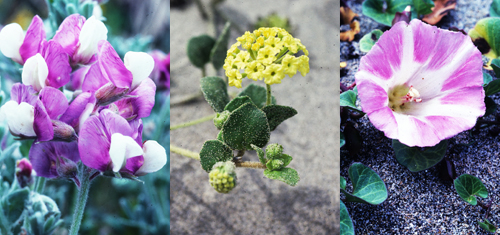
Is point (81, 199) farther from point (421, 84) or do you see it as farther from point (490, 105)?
point (490, 105)

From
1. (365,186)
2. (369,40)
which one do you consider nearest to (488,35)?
(369,40)

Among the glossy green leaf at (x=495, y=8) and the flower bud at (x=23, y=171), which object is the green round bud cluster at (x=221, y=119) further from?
the glossy green leaf at (x=495, y=8)

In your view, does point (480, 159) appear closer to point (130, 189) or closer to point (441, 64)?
point (441, 64)

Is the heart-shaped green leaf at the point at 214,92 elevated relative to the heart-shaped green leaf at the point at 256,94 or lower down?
elevated

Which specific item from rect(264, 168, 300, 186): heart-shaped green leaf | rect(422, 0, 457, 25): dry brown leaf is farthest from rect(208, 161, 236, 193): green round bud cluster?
rect(422, 0, 457, 25): dry brown leaf

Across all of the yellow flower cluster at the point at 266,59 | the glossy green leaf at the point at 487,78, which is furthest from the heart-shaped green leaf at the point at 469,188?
the yellow flower cluster at the point at 266,59

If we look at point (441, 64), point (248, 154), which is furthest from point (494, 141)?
point (248, 154)

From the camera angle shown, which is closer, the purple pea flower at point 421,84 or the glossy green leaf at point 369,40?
the purple pea flower at point 421,84
